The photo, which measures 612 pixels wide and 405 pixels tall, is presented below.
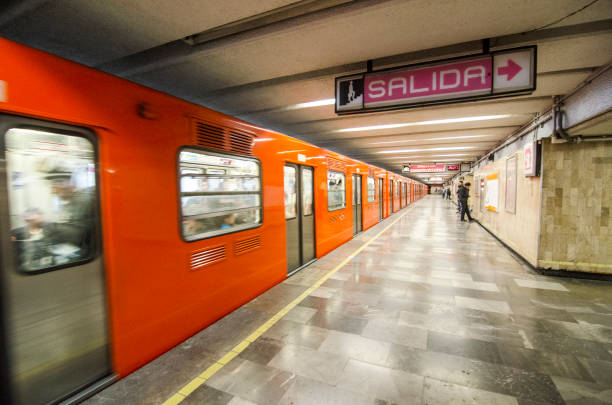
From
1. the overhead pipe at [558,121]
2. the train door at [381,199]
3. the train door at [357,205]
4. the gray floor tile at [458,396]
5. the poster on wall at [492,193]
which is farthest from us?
the train door at [381,199]

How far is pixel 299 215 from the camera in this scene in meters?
5.30

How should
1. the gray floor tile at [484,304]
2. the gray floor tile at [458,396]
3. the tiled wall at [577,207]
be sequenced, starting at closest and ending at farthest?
the gray floor tile at [458,396]
the gray floor tile at [484,304]
the tiled wall at [577,207]

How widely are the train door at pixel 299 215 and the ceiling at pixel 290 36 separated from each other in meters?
1.71

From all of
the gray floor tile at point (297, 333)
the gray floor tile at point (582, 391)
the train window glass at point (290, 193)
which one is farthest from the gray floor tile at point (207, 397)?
the train window glass at point (290, 193)

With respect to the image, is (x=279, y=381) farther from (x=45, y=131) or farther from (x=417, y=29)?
(x=417, y=29)

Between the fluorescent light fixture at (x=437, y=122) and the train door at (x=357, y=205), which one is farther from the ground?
the fluorescent light fixture at (x=437, y=122)

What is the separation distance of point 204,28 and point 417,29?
2.02 m

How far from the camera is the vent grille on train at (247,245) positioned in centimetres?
353

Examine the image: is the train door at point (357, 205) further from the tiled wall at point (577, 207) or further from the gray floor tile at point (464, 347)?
the gray floor tile at point (464, 347)

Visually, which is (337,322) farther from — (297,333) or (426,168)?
(426,168)

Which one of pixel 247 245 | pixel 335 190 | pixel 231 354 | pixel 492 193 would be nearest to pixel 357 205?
pixel 335 190

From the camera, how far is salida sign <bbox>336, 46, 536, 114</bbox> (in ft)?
8.41

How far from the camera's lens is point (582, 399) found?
6.48ft

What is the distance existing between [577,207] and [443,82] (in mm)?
4160
